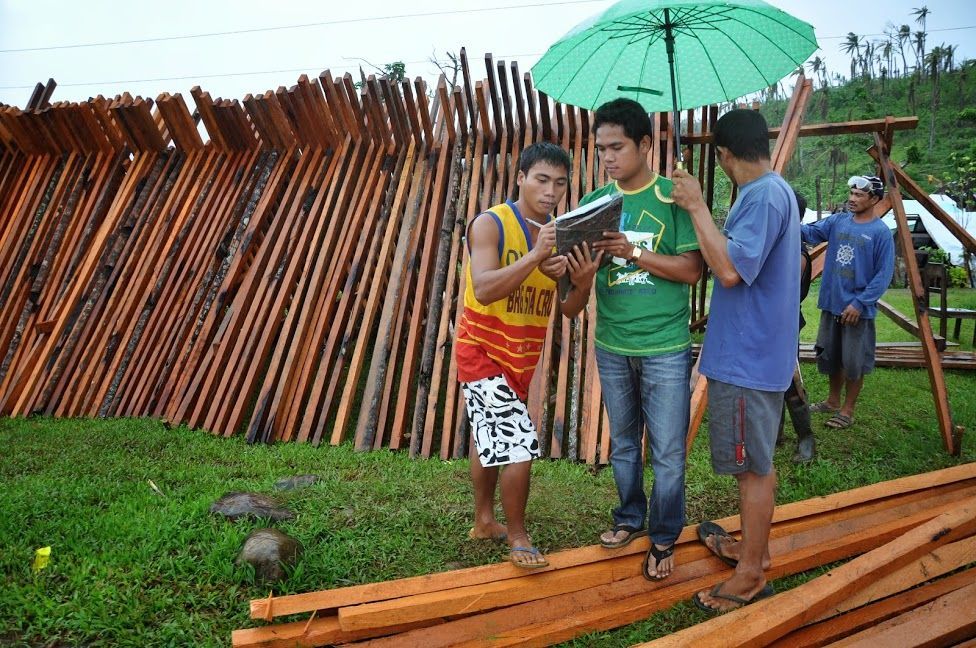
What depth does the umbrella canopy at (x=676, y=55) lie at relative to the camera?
275 centimetres

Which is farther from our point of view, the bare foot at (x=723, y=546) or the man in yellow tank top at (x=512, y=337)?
the bare foot at (x=723, y=546)

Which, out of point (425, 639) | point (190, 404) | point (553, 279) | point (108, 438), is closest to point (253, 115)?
point (190, 404)

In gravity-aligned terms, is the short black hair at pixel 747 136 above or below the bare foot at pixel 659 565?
above

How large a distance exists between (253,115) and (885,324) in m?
9.22

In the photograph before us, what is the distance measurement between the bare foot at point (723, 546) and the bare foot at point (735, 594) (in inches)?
6.7

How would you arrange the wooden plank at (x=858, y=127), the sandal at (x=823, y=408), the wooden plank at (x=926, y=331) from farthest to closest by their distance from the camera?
the sandal at (x=823, y=408)
the wooden plank at (x=858, y=127)
the wooden plank at (x=926, y=331)

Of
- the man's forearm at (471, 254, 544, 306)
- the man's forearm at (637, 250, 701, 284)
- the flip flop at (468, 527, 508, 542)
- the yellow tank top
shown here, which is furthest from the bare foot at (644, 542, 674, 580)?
the man's forearm at (471, 254, 544, 306)

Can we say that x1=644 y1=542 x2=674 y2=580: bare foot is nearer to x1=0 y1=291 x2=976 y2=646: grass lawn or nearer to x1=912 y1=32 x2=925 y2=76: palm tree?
x1=0 y1=291 x2=976 y2=646: grass lawn

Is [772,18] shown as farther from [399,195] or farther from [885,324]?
[885,324]

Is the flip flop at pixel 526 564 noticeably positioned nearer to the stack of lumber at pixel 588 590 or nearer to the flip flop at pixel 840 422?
the stack of lumber at pixel 588 590

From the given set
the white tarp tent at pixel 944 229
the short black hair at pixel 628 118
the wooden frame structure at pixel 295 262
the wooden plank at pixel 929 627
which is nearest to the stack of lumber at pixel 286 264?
the wooden frame structure at pixel 295 262

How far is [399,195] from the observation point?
17.7ft

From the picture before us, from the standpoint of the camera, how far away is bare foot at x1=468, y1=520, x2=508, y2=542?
125 inches

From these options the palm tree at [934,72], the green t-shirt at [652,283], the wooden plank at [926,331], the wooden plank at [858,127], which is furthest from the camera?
the palm tree at [934,72]
